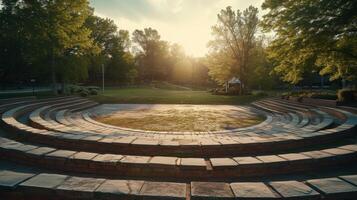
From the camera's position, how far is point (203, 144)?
6.31 meters

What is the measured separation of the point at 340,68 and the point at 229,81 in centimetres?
2156

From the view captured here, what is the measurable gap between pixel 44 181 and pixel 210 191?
8.94 ft

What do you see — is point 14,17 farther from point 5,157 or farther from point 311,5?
point 311,5

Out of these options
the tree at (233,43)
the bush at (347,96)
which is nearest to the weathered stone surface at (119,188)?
the bush at (347,96)

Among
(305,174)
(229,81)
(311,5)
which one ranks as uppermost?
(311,5)

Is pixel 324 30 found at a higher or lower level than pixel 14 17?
lower

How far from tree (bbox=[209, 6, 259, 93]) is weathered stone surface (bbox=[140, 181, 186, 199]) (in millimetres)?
30773

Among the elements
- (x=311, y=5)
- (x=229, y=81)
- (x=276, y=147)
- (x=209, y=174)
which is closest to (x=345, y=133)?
(x=276, y=147)

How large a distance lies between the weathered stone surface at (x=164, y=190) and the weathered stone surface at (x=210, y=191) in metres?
Result: 0.18

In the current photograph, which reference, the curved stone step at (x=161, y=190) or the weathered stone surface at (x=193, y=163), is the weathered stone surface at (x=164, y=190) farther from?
the weathered stone surface at (x=193, y=163)

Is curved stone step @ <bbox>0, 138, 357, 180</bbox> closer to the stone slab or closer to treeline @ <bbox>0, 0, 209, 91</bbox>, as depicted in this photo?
the stone slab

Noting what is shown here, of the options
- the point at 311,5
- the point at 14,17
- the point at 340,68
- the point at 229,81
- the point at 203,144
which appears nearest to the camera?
the point at 203,144

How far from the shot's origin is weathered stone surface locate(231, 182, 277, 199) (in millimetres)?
3557

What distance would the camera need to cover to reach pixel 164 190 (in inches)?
149
